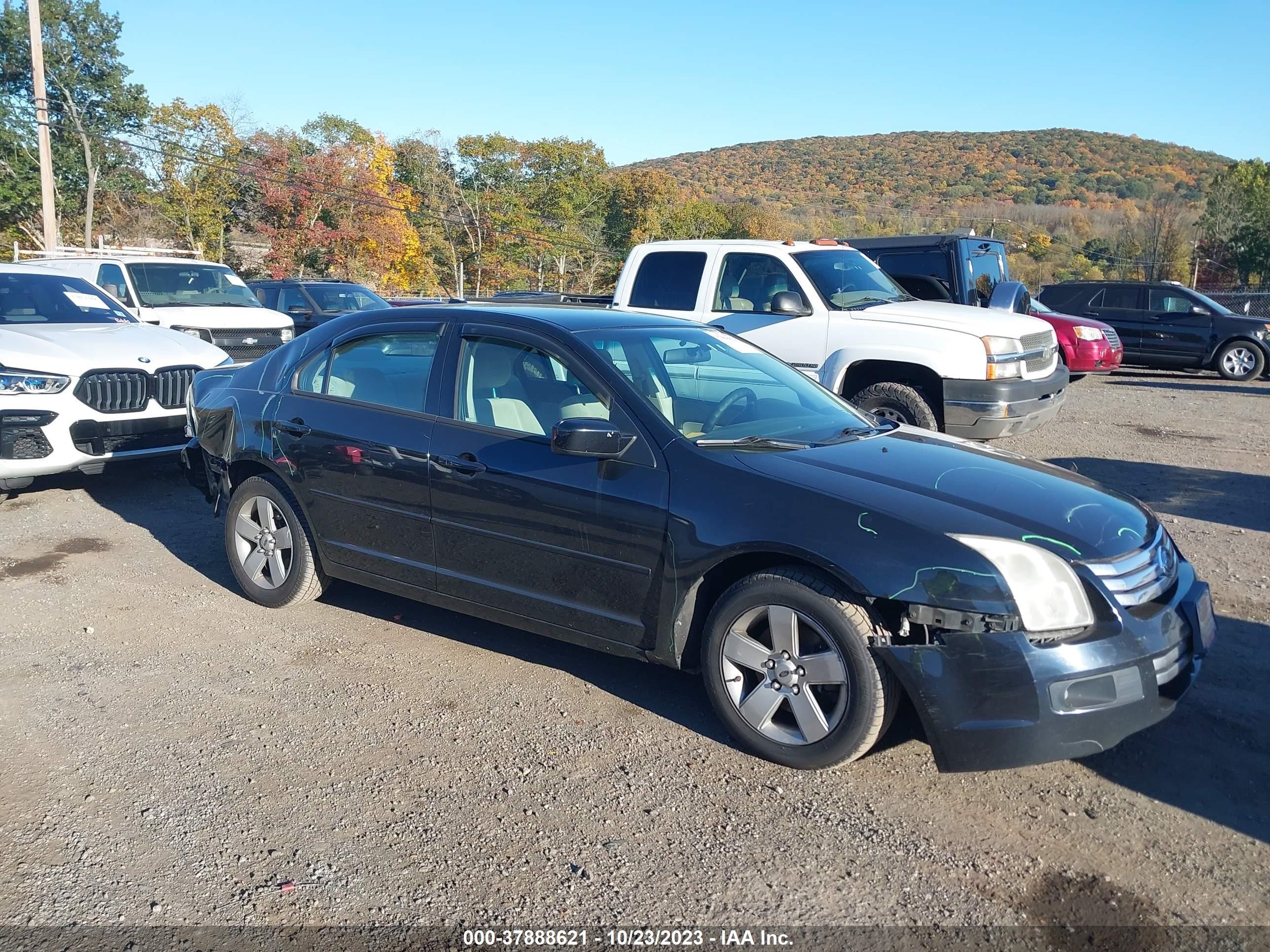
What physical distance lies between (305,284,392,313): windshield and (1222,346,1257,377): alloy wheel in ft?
47.9

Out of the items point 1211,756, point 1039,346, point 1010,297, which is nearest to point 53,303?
point 1039,346

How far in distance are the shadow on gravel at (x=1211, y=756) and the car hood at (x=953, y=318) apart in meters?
4.30

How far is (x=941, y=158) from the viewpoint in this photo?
86375mm

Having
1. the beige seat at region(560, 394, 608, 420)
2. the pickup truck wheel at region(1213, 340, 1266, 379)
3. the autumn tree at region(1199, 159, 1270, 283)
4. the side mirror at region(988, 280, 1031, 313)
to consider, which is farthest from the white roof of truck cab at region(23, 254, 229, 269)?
the autumn tree at region(1199, 159, 1270, 283)

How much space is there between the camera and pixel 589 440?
405 cm

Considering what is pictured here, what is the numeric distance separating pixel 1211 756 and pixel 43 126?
23.6 meters

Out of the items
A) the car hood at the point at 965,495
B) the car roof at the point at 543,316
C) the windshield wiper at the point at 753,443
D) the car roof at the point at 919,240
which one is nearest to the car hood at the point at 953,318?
the car roof at the point at 919,240

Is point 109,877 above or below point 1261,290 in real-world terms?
below

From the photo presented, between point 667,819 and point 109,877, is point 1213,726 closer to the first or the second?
point 667,819

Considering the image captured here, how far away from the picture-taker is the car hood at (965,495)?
11.6ft

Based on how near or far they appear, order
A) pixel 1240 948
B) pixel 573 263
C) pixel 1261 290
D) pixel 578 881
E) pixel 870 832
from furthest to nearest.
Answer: pixel 573 263
pixel 1261 290
pixel 870 832
pixel 578 881
pixel 1240 948

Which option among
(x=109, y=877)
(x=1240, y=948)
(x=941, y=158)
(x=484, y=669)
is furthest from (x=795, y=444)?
(x=941, y=158)

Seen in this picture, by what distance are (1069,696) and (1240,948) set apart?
0.81 m

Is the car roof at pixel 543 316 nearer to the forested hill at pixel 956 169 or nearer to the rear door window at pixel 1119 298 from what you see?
the rear door window at pixel 1119 298
